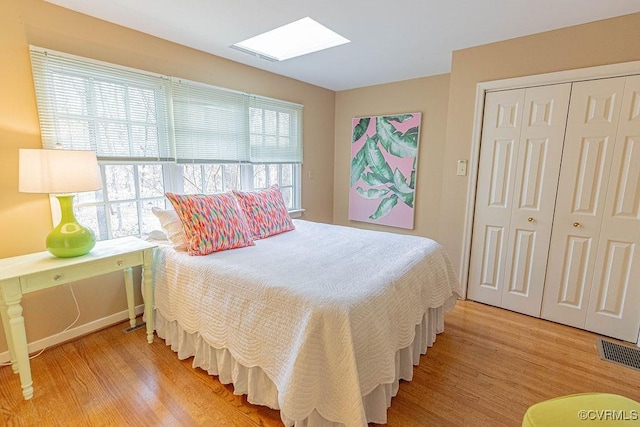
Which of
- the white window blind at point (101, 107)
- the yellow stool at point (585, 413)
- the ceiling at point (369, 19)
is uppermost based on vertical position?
the ceiling at point (369, 19)

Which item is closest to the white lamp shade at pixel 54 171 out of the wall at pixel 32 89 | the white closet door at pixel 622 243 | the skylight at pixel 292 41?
the wall at pixel 32 89

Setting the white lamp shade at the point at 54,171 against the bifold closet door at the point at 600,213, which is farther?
the bifold closet door at the point at 600,213

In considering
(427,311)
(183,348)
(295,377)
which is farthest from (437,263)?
(183,348)

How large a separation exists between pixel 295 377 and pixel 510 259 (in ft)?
7.59

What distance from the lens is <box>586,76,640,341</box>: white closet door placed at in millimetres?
2104

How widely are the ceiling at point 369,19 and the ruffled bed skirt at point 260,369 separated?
2058mm

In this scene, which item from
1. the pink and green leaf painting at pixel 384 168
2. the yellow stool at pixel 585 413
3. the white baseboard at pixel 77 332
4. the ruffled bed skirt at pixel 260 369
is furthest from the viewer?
the pink and green leaf painting at pixel 384 168

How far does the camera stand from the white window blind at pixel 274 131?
3.23 m

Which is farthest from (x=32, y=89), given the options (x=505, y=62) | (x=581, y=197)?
(x=581, y=197)

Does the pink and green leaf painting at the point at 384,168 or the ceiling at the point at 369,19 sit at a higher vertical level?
the ceiling at the point at 369,19

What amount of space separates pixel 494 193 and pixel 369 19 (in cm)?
180

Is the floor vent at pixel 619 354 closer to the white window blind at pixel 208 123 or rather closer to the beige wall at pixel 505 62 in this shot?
the beige wall at pixel 505 62

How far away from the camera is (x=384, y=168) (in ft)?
12.8

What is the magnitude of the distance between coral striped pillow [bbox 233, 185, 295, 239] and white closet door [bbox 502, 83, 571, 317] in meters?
2.02
